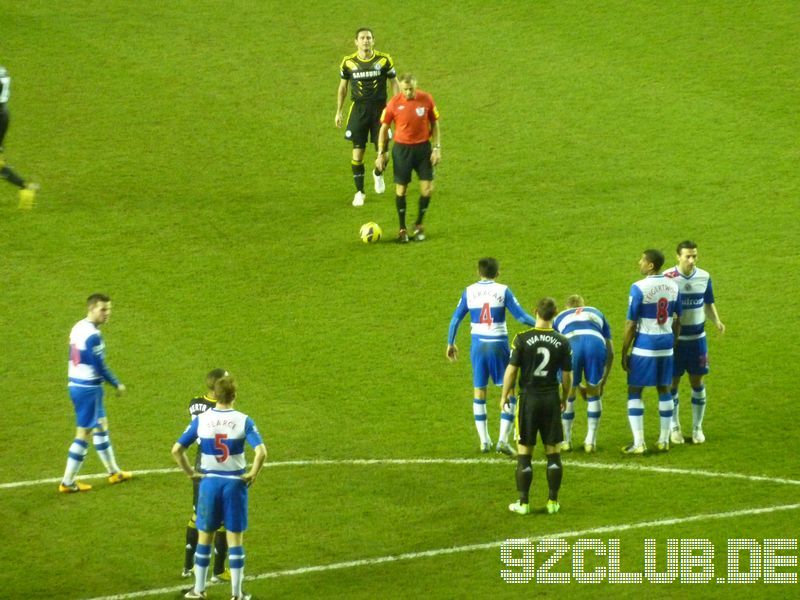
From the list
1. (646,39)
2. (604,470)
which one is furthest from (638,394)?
(646,39)

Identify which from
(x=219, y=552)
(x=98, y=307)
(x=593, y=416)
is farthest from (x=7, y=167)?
(x=593, y=416)

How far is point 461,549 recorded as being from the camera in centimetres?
1344

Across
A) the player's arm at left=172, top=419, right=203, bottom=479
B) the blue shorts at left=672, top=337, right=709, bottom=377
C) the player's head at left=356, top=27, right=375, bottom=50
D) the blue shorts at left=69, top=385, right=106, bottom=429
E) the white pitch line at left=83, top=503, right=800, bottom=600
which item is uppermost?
the player's head at left=356, top=27, right=375, bottom=50

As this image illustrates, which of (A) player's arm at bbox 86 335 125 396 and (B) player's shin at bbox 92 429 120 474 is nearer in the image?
(A) player's arm at bbox 86 335 125 396

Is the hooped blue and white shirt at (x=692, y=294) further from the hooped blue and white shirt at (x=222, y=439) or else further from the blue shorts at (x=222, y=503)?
the blue shorts at (x=222, y=503)

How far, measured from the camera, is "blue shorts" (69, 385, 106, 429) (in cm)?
1504

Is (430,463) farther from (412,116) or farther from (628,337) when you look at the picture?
(412,116)

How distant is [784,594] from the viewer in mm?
12305

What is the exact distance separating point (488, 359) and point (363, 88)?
8.45 metres

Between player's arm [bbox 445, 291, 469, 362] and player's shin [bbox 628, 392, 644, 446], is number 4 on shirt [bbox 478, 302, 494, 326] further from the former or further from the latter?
player's shin [bbox 628, 392, 644, 446]

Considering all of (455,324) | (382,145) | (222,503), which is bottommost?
(222,503)

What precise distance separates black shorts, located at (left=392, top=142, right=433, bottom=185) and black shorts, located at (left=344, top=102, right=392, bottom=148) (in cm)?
198

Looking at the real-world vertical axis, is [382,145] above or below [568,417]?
above

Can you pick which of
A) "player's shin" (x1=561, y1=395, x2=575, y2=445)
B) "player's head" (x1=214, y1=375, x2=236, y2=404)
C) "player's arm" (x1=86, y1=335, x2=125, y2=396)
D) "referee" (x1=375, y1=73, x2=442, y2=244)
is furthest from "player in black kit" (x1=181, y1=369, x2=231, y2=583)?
"referee" (x1=375, y1=73, x2=442, y2=244)
